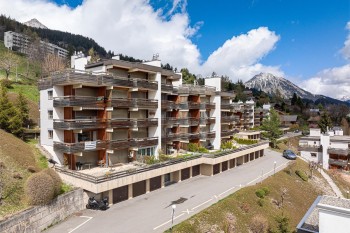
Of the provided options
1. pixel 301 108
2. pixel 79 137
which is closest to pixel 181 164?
pixel 79 137

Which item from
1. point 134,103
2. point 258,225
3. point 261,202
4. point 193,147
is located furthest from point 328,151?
point 134,103

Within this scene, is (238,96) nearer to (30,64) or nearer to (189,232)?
(30,64)

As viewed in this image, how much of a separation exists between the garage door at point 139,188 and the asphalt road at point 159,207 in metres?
0.66

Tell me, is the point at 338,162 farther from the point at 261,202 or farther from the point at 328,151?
the point at 261,202

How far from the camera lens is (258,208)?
3300 centimetres

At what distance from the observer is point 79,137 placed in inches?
1289

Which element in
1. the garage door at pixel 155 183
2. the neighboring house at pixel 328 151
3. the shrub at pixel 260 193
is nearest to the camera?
the garage door at pixel 155 183

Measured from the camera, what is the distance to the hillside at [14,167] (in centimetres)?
2248

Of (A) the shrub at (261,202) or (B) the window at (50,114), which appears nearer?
(B) the window at (50,114)

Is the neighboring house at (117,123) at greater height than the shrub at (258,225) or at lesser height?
greater

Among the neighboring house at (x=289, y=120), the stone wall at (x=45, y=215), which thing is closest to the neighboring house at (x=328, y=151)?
the stone wall at (x=45, y=215)

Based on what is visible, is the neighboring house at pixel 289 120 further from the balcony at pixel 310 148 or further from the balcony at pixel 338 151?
the balcony at pixel 338 151

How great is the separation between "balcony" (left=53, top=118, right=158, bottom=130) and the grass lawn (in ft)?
49.8

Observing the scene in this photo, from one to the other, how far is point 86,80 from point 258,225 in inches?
1004
